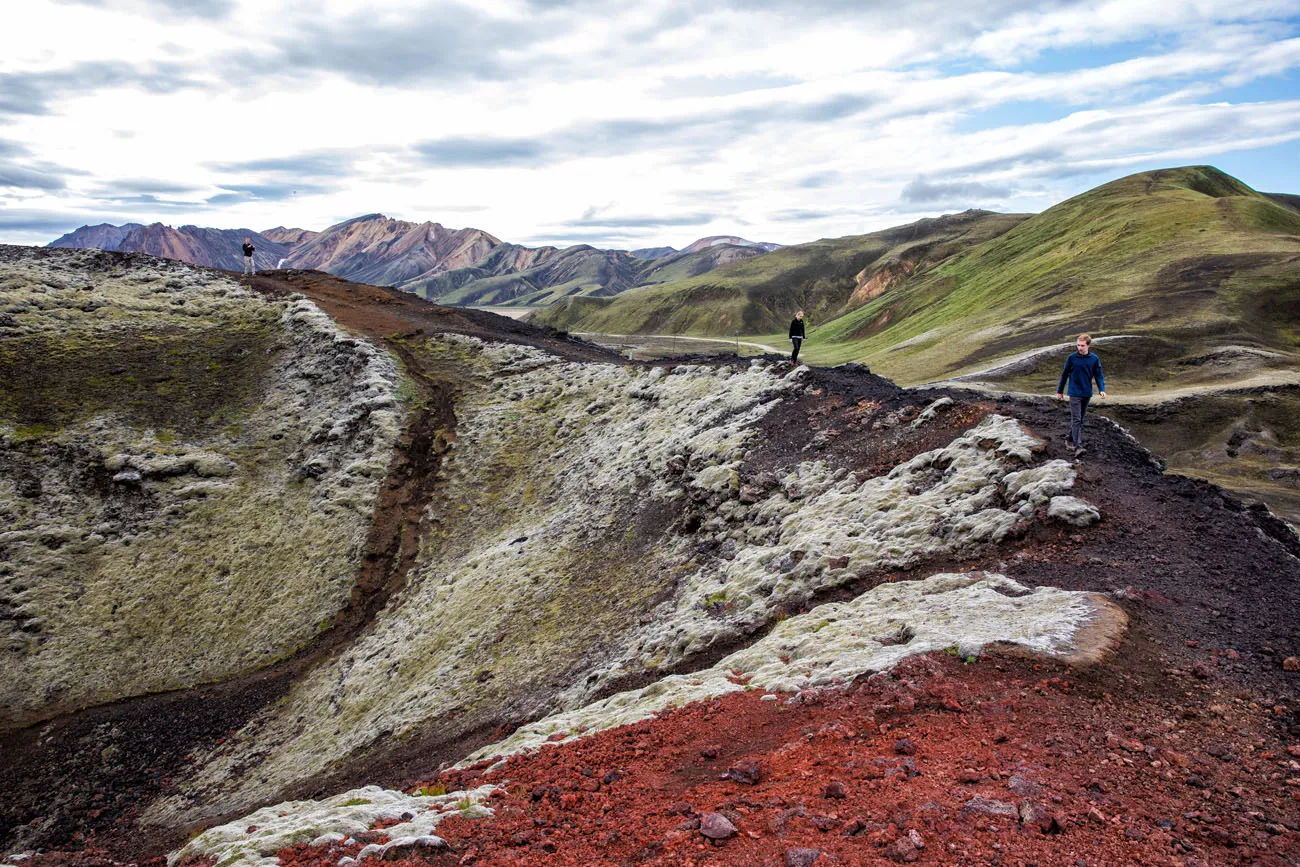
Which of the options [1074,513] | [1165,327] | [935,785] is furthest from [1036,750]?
[1165,327]

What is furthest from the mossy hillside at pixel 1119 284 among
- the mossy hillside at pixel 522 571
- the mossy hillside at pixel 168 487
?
the mossy hillside at pixel 168 487

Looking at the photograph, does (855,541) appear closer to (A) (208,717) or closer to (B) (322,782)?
(B) (322,782)

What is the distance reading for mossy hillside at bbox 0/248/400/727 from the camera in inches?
1184

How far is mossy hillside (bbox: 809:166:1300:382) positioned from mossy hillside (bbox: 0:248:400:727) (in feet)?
213

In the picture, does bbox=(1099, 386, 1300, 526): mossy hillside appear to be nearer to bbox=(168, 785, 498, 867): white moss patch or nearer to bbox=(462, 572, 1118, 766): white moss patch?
bbox=(462, 572, 1118, 766): white moss patch

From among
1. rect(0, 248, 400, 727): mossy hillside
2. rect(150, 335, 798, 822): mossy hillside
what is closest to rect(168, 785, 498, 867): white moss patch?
rect(150, 335, 798, 822): mossy hillside

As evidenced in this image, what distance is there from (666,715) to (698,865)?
224 inches

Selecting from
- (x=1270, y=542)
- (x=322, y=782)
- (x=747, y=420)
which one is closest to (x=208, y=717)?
(x=322, y=782)

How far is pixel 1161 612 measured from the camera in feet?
41.9

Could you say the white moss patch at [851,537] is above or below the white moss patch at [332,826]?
above

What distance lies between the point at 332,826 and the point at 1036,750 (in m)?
11.8

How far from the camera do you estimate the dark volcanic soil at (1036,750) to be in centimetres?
798

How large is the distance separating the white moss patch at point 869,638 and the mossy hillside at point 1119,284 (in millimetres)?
63010

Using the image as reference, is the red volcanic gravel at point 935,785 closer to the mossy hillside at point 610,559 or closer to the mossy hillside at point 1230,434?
the mossy hillside at point 610,559
